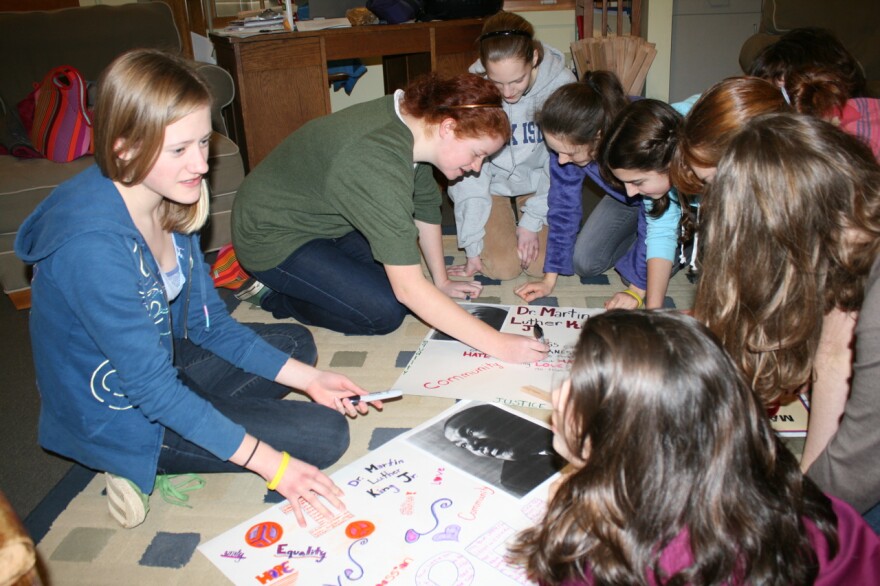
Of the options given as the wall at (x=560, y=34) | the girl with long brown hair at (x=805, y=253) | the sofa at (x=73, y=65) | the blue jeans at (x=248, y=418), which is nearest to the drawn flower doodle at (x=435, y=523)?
the blue jeans at (x=248, y=418)

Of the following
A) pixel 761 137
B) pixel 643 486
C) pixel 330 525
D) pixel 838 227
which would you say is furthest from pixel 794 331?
pixel 330 525

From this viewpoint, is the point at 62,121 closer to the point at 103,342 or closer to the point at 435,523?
the point at 103,342

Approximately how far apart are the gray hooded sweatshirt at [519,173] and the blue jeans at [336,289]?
1.36 feet

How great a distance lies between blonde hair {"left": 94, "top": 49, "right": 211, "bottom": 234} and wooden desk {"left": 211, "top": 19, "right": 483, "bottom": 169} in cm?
161

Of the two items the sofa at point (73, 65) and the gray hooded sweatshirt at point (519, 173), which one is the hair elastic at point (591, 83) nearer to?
the gray hooded sweatshirt at point (519, 173)

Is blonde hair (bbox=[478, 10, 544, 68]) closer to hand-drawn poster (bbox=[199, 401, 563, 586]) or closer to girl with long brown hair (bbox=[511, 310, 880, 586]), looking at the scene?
hand-drawn poster (bbox=[199, 401, 563, 586])

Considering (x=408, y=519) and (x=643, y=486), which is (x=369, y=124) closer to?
(x=408, y=519)

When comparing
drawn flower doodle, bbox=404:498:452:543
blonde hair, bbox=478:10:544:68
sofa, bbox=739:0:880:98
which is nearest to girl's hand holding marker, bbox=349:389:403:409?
drawn flower doodle, bbox=404:498:452:543

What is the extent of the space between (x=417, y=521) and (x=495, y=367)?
1.62 ft

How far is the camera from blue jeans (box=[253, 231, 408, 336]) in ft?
5.83

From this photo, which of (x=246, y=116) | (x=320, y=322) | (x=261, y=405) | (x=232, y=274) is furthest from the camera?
(x=246, y=116)

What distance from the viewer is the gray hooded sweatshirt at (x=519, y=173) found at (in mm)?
2041

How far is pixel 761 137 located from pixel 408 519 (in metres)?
0.75

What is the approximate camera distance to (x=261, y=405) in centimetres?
127
